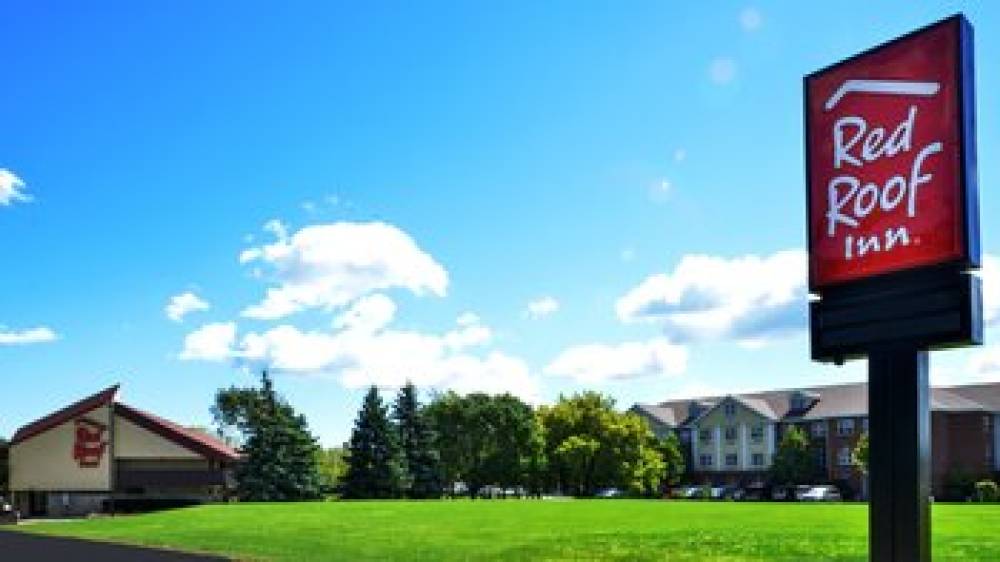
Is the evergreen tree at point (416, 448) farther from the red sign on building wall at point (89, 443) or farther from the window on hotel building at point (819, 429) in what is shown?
the window on hotel building at point (819, 429)

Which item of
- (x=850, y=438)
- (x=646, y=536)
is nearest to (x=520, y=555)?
(x=646, y=536)

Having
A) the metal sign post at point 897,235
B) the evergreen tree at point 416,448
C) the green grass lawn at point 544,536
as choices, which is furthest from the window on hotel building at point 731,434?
the metal sign post at point 897,235

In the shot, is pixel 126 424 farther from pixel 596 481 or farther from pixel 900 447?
pixel 900 447

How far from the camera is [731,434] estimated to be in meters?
107

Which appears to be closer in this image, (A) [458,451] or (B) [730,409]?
(A) [458,451]

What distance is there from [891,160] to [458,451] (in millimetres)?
82216

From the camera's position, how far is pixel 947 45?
10922 mm

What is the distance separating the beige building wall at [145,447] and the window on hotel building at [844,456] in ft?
172

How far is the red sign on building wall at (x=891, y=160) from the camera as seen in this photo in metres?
10.8

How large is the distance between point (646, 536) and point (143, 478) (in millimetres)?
61811

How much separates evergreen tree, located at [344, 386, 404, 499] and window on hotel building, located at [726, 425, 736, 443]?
132ft

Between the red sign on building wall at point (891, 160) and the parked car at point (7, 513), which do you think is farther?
the parked car at point (7, 513)

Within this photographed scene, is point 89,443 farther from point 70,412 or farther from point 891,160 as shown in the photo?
point 891,160

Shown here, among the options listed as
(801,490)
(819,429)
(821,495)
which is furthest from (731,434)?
(821,495)
